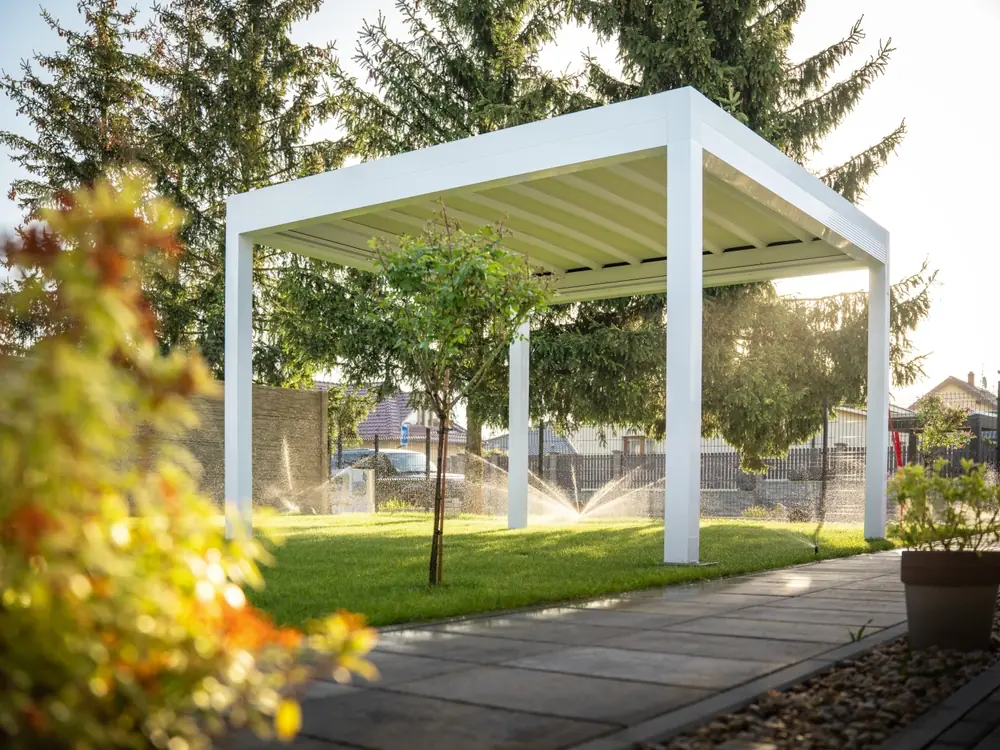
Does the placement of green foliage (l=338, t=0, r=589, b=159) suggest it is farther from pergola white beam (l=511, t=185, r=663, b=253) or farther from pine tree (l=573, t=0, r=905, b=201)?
pergola white beam (l=511, t=185, r=663, b=253)

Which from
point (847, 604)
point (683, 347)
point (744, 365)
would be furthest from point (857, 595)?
point (744, 365)

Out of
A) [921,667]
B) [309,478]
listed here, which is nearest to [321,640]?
[921,667]

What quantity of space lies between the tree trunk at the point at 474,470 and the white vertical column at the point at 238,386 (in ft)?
30.3

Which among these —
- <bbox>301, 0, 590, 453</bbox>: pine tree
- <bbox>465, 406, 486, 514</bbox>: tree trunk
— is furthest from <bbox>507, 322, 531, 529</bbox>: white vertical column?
<bbox>301, 0, 590, 453</bbox>: pine tree

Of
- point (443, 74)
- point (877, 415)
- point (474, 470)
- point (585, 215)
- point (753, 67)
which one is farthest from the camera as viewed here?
point (474, 470)

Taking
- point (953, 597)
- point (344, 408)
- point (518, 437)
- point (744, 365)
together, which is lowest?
point (953, 597)

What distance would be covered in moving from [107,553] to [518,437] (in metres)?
12.2

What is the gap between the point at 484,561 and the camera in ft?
30.1

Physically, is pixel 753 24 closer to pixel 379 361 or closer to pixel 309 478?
pixel 379 361

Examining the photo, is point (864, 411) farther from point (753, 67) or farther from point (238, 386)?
point (238, 386)

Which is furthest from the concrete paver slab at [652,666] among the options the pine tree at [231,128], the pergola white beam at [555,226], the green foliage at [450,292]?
the pine tree at [231,128]

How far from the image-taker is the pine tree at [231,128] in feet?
67.1

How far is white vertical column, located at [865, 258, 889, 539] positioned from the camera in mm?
12445

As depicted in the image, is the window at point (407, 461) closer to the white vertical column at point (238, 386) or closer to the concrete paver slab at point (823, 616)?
the white vertical column at point (238, 386)
